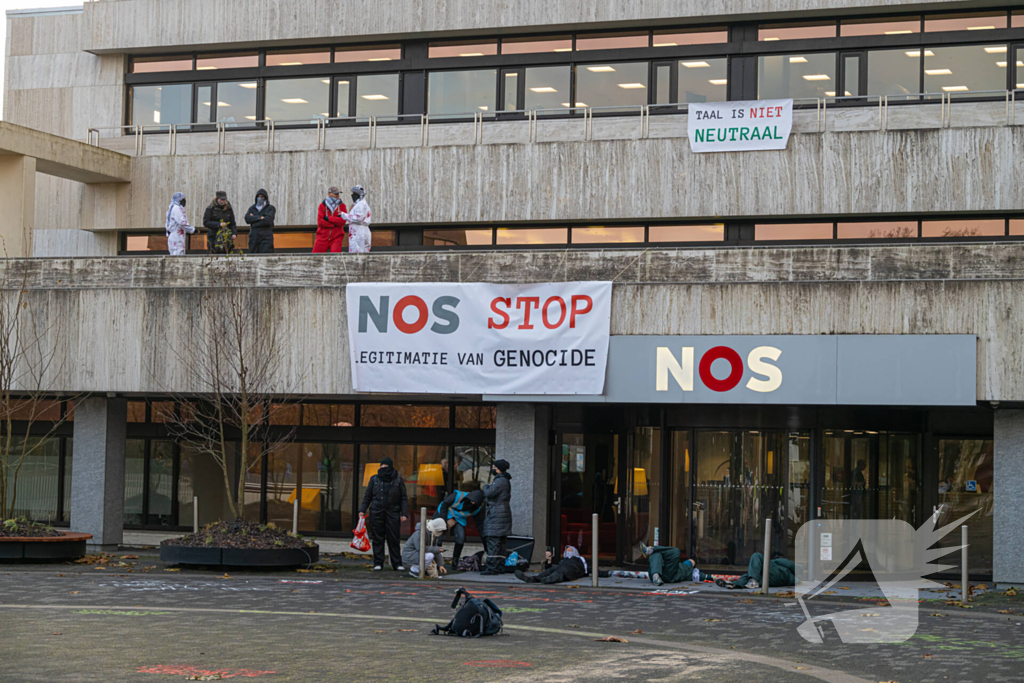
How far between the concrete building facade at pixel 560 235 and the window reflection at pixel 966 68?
6 centimetres

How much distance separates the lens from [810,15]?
26703 mm

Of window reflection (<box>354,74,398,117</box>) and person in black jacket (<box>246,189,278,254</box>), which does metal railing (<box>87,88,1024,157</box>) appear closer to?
window reflection (<box>354,74,398,117</box>)

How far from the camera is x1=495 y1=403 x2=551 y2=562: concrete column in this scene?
21609 millimetres

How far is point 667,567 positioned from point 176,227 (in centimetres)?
1227

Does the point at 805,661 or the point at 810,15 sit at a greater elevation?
the point at 810,15

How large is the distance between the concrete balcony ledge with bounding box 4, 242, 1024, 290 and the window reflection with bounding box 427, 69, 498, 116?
720 cm

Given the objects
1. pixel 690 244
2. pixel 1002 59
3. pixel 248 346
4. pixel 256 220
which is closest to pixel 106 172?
pixel 256 220

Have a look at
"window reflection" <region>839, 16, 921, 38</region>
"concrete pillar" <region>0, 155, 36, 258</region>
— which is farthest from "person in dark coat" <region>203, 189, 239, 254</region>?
"window reflection" <region>839, 16, 921, 38</region>

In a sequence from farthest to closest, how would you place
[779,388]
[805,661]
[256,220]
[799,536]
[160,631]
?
[256,220] < [799,536] < [779,388] < [160,631] < [805,661]

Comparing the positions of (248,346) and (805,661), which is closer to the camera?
(805,661)

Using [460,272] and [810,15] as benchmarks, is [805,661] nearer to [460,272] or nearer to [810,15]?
[460,272]

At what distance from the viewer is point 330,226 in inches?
954

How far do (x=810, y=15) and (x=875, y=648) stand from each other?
1713cm

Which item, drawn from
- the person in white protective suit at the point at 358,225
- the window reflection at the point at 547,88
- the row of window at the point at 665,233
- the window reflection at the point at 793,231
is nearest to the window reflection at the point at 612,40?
the window reflection at the point at 547,88
